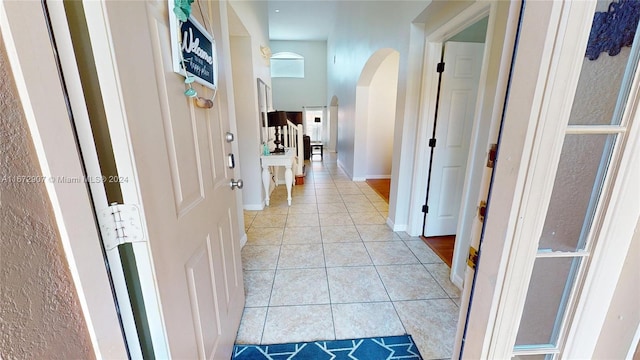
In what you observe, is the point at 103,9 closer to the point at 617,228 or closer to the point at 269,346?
the point at 617,228

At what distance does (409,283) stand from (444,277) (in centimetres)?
32

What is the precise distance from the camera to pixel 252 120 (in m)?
3.18

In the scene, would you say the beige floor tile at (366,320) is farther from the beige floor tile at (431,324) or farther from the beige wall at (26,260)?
the beige wall at (26,260)

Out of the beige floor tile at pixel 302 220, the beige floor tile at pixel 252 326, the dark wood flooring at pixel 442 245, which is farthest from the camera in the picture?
the beige floor tile at pixel 302 220

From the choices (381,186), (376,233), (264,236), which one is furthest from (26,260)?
(381,186)

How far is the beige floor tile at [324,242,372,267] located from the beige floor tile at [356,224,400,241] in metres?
0.20

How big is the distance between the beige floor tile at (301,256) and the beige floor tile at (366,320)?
1.80ft

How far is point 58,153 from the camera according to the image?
46 cm

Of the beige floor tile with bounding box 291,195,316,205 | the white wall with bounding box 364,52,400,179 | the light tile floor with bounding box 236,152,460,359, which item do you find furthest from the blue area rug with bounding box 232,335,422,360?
the white wall with bounding box 364,52,400,179

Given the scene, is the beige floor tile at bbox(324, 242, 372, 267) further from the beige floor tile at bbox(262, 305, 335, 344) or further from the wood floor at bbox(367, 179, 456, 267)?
the wood floor at bbox(367, 179, 456, 267)

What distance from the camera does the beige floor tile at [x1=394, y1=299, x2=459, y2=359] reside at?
1.40 meters

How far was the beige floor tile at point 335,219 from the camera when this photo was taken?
3100mm

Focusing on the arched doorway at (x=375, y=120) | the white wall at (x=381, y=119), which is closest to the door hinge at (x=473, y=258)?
the arched doorway at (x=375, y=120)

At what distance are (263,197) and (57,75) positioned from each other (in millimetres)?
3260
